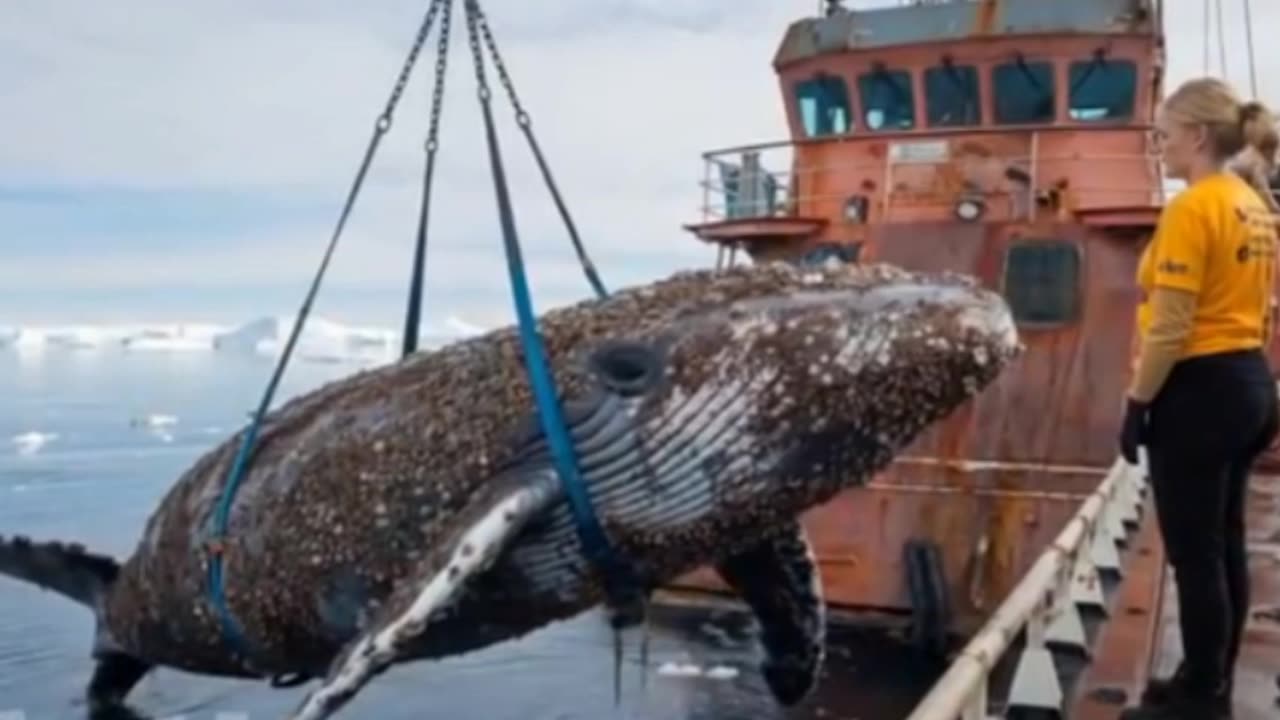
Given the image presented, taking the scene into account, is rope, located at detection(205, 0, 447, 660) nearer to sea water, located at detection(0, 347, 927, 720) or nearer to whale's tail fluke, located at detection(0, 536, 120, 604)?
whale's tail fluke, located at detection(0, 536, 120, 604)

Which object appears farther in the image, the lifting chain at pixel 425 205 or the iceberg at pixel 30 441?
the iceberg at pixel 30 441

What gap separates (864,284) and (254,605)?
2.66m

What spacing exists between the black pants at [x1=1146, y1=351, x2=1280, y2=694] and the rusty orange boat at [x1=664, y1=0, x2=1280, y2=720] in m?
11.0

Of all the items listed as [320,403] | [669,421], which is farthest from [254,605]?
[669,421]

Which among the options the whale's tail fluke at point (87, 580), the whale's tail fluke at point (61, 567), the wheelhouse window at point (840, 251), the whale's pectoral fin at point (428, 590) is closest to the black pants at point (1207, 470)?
the whale's pectoral fin at point (428, 590)

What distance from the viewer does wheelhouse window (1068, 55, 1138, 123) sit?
72.3 ft

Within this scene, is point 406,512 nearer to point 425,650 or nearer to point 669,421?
point 425,650

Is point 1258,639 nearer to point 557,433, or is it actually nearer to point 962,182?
point 557,433

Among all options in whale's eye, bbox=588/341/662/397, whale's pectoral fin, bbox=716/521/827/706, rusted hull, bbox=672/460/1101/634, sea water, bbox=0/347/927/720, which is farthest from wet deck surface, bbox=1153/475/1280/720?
rusted hull, bbox=672/460/1101/634

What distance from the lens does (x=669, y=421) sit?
16.4 feet

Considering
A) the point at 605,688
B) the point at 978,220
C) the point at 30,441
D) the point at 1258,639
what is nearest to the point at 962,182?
the point at 978,220

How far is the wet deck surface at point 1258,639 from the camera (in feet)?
20.1

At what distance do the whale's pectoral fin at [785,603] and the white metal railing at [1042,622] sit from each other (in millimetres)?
761

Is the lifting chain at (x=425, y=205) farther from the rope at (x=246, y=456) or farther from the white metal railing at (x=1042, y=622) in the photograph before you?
the white metal railing at (x=1042, y=622)
